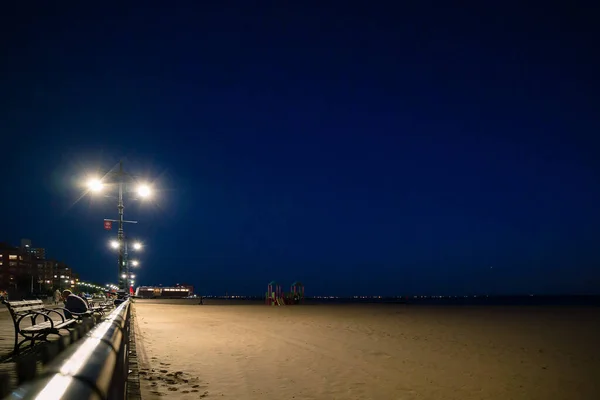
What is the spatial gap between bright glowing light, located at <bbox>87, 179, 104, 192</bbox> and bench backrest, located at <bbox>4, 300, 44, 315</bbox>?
7542 mm

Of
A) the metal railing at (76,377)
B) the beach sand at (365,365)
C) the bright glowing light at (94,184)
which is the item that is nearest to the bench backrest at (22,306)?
the beach sand at (365,365)

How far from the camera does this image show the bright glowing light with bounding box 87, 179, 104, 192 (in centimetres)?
1705

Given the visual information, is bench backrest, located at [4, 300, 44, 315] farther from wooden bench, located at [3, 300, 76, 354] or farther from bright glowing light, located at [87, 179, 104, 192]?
bright glowing light, located at [87, 179, 104, 192]

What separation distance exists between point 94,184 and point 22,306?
870cm

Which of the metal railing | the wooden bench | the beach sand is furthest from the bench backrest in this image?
the metal railing

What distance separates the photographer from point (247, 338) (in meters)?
14.8

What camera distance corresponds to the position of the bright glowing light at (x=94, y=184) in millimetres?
17045

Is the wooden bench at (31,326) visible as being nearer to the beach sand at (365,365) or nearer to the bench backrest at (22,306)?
the bench backrest at (22,306)

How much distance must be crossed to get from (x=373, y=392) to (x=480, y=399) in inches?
66.1

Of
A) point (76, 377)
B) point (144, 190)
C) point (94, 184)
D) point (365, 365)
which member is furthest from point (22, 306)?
point (76, 377)

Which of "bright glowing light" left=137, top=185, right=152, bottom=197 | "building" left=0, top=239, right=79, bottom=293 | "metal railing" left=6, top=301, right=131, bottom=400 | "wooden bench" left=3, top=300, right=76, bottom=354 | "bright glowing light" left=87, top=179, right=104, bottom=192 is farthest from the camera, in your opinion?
"building" left=0, top=239, right=79, bottom=293

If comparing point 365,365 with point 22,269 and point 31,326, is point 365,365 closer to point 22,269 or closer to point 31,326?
point 31,326

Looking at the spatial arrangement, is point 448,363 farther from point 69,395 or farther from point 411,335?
point 69,395

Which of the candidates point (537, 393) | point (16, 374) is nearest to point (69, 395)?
point (16, 374)
